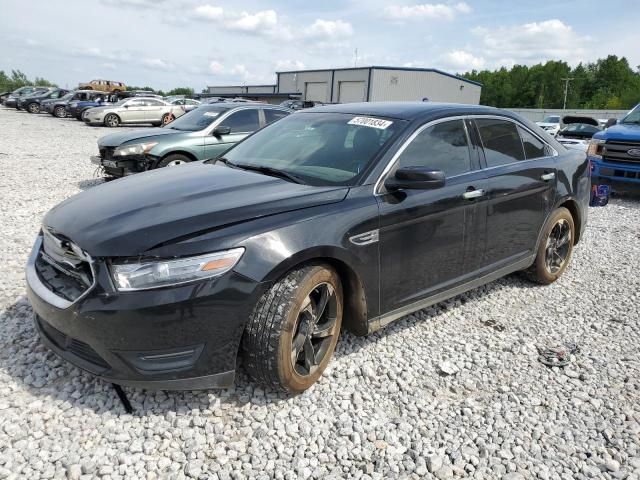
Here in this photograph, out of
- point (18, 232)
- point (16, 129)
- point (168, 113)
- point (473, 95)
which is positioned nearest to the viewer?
point (18, 232)

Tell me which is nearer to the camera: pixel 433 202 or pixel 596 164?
pixel 433 202

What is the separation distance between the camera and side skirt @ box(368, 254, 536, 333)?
10.6 ft

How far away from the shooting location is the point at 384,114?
368 cm

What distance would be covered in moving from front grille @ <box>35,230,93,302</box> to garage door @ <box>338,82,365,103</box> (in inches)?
1759

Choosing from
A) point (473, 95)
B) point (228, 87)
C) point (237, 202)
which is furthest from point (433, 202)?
point (228, 87)

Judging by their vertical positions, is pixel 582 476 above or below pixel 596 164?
below

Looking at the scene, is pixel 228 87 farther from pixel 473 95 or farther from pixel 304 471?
pixel 304 471

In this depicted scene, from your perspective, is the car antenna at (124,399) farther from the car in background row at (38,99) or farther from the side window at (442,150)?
the car in background row at (38,99)

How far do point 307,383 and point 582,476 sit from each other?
1.47m

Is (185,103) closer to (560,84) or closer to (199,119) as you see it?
(199,119)

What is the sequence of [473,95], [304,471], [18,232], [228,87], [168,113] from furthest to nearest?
[228,87]
[473,95]
[168,113]
[18,232]
[304,471]

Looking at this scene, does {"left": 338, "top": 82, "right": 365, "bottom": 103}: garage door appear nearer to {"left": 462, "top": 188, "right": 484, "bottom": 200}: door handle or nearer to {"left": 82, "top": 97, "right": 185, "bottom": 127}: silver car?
{"left": 82, "top": 97, "right": 185, "bottom": 127}: silver car

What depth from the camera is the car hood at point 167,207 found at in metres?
2.51

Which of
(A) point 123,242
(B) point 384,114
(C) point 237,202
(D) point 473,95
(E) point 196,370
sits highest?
(D) point 473,95
